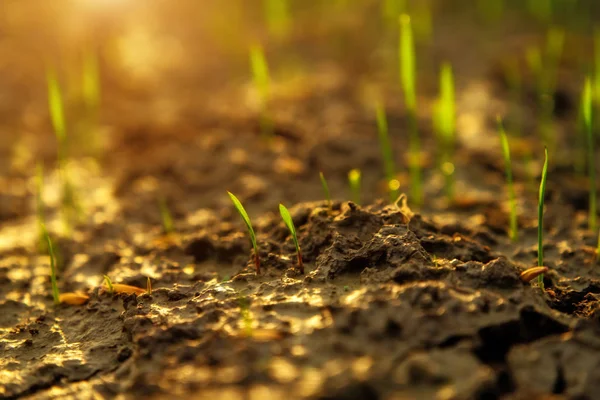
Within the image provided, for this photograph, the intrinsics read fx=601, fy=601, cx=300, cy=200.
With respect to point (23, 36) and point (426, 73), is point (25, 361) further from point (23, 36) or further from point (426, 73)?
point (23, 36)

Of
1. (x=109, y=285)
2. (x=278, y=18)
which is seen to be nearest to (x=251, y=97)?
A: (x=278, y=18)

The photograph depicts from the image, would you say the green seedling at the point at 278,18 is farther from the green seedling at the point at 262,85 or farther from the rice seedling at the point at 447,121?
the rice seedling at the point at 447,121

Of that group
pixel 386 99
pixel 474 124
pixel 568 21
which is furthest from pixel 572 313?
pixel 568 21

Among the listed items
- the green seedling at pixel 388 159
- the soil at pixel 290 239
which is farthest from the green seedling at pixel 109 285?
the green seedling at pixel 388 159

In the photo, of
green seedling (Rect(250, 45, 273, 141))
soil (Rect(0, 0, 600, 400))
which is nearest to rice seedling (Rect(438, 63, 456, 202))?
soil (Rect(0, 0, 600, 400))

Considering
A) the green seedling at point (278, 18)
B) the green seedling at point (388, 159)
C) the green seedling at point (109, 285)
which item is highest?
the green seedling at point (278, 18)

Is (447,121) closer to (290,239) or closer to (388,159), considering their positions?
(388,159)
